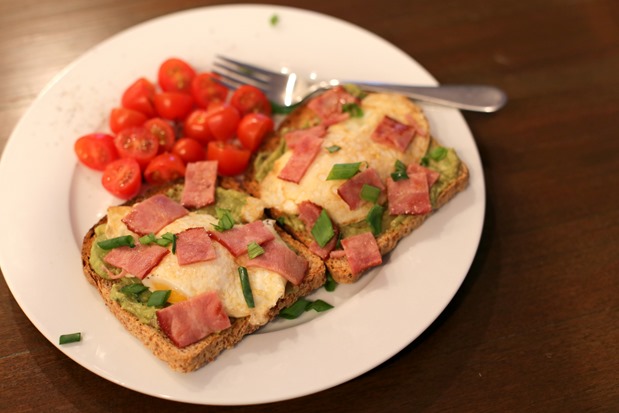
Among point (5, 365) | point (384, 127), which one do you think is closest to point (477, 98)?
point (384, 127)

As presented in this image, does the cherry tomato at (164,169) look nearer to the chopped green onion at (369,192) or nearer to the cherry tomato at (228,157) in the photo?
the cherry tomato at (228,157)

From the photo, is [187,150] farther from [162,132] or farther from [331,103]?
[331,103]

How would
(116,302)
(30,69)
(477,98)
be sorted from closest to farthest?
(116,302), (477,98), (30,69)

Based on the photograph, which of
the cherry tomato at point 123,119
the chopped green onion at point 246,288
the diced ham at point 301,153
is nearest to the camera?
the chopped green onion at point 246,288

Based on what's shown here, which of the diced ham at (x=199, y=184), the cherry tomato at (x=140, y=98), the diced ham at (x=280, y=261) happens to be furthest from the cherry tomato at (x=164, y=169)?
the diced ham at (x=280, y=261)

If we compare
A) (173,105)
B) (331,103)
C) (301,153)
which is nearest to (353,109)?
(331,103)

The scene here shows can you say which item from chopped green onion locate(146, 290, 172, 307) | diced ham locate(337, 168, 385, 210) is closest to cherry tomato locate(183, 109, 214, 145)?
diced ham locate(337, 168, 385, 210)

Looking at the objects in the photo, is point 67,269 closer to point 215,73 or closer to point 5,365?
point 5,365
